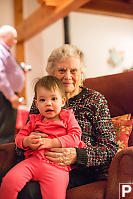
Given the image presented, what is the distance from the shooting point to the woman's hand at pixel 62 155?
1.50 metres

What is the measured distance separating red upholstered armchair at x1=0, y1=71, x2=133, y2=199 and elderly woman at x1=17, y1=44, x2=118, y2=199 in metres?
0.11

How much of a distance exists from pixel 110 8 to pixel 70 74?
13.4 feet

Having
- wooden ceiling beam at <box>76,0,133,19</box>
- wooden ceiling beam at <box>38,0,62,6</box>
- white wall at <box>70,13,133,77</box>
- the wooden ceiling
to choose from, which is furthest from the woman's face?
wooden ceiling beam at <box>76,0,133,19</box>

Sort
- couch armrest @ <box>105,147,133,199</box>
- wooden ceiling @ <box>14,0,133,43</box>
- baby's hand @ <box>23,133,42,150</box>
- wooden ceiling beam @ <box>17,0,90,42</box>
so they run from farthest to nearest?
wooden ceiling @ <box>14,0,133,43</box>
wooden ceiling beam @ <box>17,0,90,42</box>
baby's hand @ <box>23,133,42,150</box>
couch armrest @ <box>105,147,133,199</box>

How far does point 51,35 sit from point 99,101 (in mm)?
3836

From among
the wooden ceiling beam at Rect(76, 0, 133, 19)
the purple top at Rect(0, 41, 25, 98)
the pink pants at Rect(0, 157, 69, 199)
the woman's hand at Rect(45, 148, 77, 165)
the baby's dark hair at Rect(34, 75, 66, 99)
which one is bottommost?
the pink pants at Rect(0, 157, 69, 199)

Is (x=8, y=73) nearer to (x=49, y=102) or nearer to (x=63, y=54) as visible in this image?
(x=63, y=54)

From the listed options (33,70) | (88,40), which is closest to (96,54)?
(88,40)

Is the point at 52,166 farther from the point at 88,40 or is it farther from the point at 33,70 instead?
the point at 88,40

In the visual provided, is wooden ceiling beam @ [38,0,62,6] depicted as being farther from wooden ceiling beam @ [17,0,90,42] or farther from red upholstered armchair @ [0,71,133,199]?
red upholstered armchair @ [0,71,133,199]

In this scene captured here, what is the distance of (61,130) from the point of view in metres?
1.56

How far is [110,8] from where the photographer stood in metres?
5.51

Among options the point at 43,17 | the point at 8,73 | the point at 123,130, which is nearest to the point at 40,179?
the point at 123,130

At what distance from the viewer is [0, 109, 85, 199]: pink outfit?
1439mm
